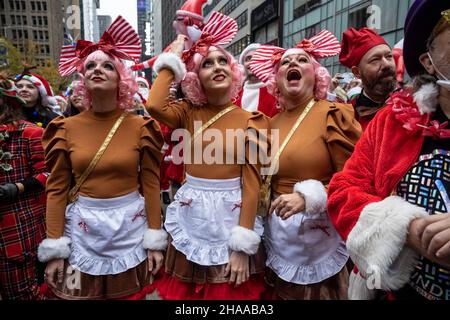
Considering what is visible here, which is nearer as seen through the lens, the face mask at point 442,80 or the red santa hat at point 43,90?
the face mask at point 442,80

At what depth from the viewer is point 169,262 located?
2.09 m

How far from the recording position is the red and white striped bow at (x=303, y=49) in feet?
7.56

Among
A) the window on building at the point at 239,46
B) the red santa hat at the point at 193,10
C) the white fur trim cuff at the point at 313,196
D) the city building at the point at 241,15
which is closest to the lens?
the white fur trim cuff at the point at 313,196

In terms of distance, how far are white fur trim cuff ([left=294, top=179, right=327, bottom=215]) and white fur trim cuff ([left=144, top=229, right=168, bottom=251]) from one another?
91cm

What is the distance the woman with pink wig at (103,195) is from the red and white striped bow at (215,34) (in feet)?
1.50

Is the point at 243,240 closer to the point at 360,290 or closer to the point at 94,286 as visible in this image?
the point at 360,290

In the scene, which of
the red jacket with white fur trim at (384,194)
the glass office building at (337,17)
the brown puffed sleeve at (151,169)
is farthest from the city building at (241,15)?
the red jacket with white fur trim at (384,194)

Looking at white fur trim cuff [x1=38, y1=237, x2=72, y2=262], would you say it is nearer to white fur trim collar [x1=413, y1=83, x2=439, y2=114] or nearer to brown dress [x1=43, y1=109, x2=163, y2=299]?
brown dress [x1=43, y1=109, x2=163, y2=299]

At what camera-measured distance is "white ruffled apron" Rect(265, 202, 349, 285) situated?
1911 millimetres

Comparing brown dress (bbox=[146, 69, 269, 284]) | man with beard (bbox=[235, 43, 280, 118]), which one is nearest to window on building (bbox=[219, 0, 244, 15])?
man with beard (bbox=[235, 43, 280, 118])

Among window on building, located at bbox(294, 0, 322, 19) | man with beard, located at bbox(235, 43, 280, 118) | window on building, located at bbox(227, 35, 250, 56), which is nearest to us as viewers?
man with beard, located at bbox(235, 43, 280, 118)

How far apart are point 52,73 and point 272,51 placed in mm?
35674

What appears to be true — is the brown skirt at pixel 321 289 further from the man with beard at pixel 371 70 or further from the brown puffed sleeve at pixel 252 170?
the man with beard at pixel 371 70

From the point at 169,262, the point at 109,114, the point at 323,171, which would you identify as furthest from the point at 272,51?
the point at 169,262
